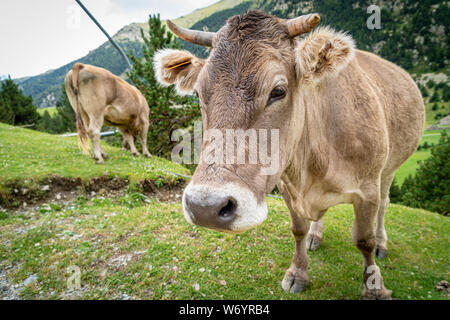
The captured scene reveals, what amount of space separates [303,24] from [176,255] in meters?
4.15

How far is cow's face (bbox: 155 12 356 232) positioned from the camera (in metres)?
1.62

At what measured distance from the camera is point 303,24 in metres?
2.09

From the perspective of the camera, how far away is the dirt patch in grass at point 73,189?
620 centimetres

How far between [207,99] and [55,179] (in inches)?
272

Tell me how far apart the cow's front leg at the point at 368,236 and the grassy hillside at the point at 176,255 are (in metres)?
0.28

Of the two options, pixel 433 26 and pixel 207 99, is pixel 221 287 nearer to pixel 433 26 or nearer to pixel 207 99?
pixel 207 99

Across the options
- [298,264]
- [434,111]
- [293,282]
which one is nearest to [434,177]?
[298,264]

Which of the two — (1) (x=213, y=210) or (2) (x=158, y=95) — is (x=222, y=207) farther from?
(2) (x=158, y=95)

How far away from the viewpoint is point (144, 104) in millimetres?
11570

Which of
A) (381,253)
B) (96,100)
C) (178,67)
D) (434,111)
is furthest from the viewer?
(434,111)

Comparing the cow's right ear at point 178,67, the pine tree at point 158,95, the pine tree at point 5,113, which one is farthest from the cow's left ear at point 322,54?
the pine tree at point 5,113

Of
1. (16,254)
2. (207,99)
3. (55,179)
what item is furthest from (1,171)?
(207,99)

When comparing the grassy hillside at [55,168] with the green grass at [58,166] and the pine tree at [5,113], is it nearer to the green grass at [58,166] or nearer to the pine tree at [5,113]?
the green grass at [58,166]

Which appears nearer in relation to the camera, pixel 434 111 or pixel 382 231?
pixel 382 231
